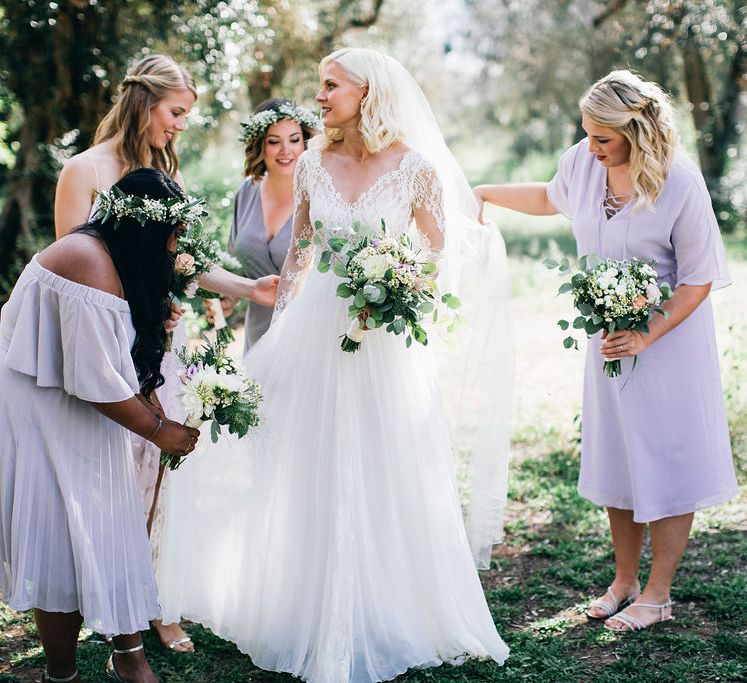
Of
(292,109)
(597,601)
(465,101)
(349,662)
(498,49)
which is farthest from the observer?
(465,101)

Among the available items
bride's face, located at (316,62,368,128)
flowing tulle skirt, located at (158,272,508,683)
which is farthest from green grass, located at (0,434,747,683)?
bride's face, located at (316,62,368,128)

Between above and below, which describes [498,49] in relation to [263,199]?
above

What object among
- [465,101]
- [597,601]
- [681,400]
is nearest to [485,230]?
[681,400]

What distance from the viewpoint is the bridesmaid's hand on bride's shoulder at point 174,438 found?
343 centimetres

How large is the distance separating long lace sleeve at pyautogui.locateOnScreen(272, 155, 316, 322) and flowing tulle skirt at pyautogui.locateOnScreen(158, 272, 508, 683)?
0.19 meters

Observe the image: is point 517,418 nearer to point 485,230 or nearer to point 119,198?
point 485,230

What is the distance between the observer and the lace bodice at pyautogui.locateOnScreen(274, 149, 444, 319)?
3998mm

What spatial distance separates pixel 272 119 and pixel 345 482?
2.22 meters

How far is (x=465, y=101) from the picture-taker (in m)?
41.6

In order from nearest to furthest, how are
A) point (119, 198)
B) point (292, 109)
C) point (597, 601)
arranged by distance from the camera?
point (119, 198) < point (597, 601) < point (292, 109)

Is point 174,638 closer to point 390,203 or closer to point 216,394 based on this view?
point 216,394

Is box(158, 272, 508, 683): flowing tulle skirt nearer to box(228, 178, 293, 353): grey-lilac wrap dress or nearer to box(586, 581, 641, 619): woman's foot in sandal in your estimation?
box(586, 581, 641, 619): woman's foot in sandal

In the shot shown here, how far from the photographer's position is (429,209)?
4051 millimetres

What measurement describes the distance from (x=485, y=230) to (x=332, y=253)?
94 cm
